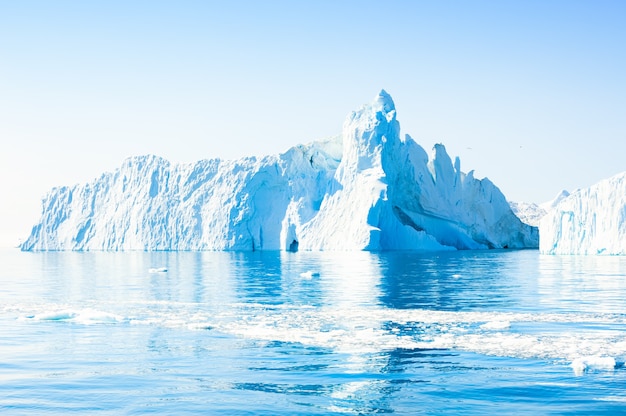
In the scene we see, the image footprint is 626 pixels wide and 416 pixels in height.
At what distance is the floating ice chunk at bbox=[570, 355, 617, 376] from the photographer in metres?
10.1

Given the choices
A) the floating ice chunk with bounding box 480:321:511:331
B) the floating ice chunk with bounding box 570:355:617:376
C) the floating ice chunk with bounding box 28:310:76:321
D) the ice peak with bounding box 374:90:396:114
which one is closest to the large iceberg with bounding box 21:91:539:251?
the ice peak with bounding box 374:90:396:114

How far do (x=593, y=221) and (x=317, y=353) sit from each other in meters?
41.1

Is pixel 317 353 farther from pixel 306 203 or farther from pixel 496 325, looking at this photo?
pixel 306 203

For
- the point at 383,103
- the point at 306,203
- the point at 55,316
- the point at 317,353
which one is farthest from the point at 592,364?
the point at 306,203

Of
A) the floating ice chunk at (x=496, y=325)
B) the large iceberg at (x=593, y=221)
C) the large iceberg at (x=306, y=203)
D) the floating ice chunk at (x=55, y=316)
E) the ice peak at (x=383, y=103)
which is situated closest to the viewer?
the floating ice chunk at (x=496, y=325)

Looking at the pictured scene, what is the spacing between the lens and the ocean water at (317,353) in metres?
8.62

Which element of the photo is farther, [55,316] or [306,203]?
[306,203]

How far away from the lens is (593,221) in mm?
48125

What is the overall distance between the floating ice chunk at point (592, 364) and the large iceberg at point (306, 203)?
4758cm

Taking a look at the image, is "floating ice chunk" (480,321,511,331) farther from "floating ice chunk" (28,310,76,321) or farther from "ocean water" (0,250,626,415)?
"floating ice chunk" (28,310,76,321)

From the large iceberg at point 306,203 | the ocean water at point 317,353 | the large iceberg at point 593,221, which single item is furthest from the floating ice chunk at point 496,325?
the large iceberg at point 306,203

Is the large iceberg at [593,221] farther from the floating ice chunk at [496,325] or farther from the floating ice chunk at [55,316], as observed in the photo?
the floating ice chunk at [55,316]

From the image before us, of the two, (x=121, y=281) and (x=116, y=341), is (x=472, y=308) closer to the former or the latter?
(x=116, y=341)

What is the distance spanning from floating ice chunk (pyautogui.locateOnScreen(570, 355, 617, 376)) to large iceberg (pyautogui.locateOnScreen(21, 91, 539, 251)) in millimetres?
47583
